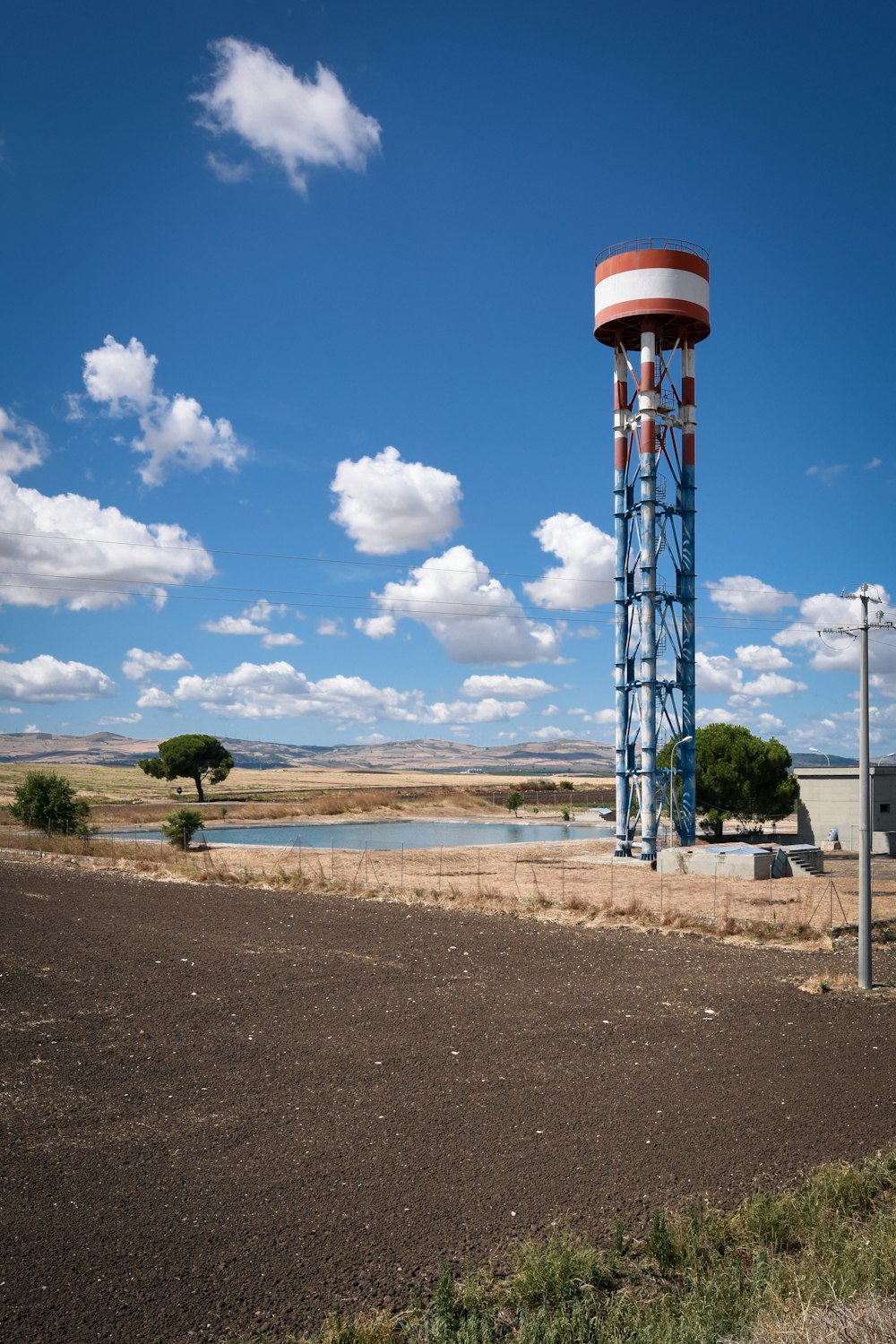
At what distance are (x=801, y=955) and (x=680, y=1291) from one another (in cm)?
1446

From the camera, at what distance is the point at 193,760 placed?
92.8 m

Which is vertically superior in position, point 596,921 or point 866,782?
point 866,782

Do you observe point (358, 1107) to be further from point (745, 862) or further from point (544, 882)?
point (745, 862)

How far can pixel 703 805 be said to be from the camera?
174 feet

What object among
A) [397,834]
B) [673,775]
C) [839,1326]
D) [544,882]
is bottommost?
[397,834]

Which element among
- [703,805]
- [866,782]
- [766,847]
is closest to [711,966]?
[866,782]

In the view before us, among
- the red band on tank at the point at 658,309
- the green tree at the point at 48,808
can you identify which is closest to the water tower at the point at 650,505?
the red band on tank at the point at 658,309

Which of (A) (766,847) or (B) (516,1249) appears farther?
(A) (766,847)

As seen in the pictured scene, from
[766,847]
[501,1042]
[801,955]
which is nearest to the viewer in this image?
[501,1042]

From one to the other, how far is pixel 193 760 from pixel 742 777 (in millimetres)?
56889

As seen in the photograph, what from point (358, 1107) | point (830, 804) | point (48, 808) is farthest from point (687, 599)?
point (358, 1107)

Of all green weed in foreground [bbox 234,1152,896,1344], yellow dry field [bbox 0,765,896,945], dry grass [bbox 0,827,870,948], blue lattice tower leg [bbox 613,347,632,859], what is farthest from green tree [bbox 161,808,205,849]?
green weed in foreground [bbox 234,1152,896,1344]

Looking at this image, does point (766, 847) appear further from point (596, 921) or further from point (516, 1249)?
point (516, 1249)

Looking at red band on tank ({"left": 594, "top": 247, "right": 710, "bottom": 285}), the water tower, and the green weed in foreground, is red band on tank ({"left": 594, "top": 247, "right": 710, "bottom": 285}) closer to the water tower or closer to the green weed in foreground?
the water tower
